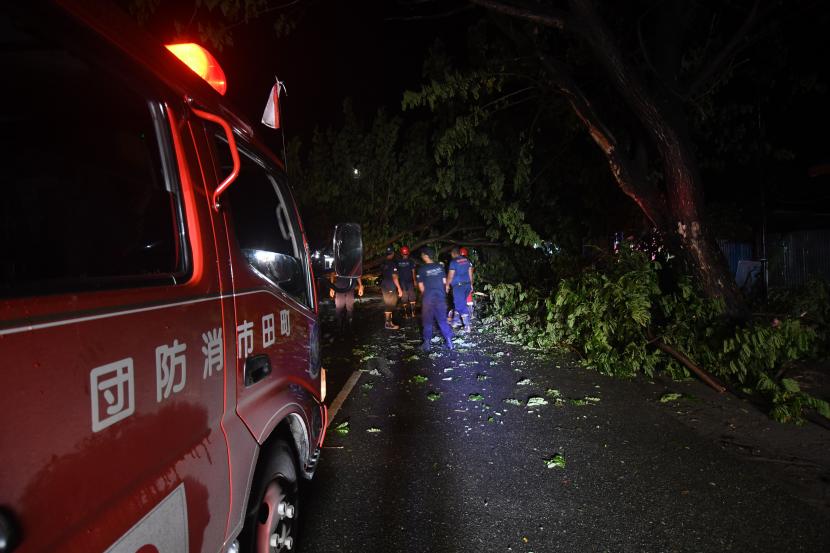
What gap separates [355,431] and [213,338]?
324 centimetres

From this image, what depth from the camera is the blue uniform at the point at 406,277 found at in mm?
10875

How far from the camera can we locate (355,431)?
4719 mm

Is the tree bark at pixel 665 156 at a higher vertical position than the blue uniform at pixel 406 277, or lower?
higher

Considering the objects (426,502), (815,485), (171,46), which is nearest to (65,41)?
(171,46)

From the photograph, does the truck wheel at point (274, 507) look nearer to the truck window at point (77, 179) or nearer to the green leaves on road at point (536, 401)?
the truck window at point (77, 179)

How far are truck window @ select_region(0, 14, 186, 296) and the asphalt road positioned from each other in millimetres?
2159

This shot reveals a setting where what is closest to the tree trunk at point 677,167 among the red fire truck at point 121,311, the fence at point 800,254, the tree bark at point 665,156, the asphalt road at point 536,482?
the tree bark at point 665,156

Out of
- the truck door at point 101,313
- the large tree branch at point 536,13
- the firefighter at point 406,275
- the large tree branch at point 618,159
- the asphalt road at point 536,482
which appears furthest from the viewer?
the firefighter at point 406,275

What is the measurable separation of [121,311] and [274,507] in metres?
1.44

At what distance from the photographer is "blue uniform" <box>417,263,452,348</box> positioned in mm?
8133

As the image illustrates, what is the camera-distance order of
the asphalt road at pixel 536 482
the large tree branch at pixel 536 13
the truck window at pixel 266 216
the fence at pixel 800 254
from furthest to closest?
the fence at pixel 800 254 → the large tree branch at pixel 536 13 → the asphalt road at pixel 536 482 → the truck window at pixel 266 216

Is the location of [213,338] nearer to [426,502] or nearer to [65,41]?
[65,41]

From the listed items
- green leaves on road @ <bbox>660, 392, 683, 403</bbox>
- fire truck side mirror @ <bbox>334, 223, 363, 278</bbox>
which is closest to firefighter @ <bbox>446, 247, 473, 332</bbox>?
green leaves on road @ <bbox>660, 392, 683, 403</bbox>

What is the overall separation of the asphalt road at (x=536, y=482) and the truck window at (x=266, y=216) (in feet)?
4.99
